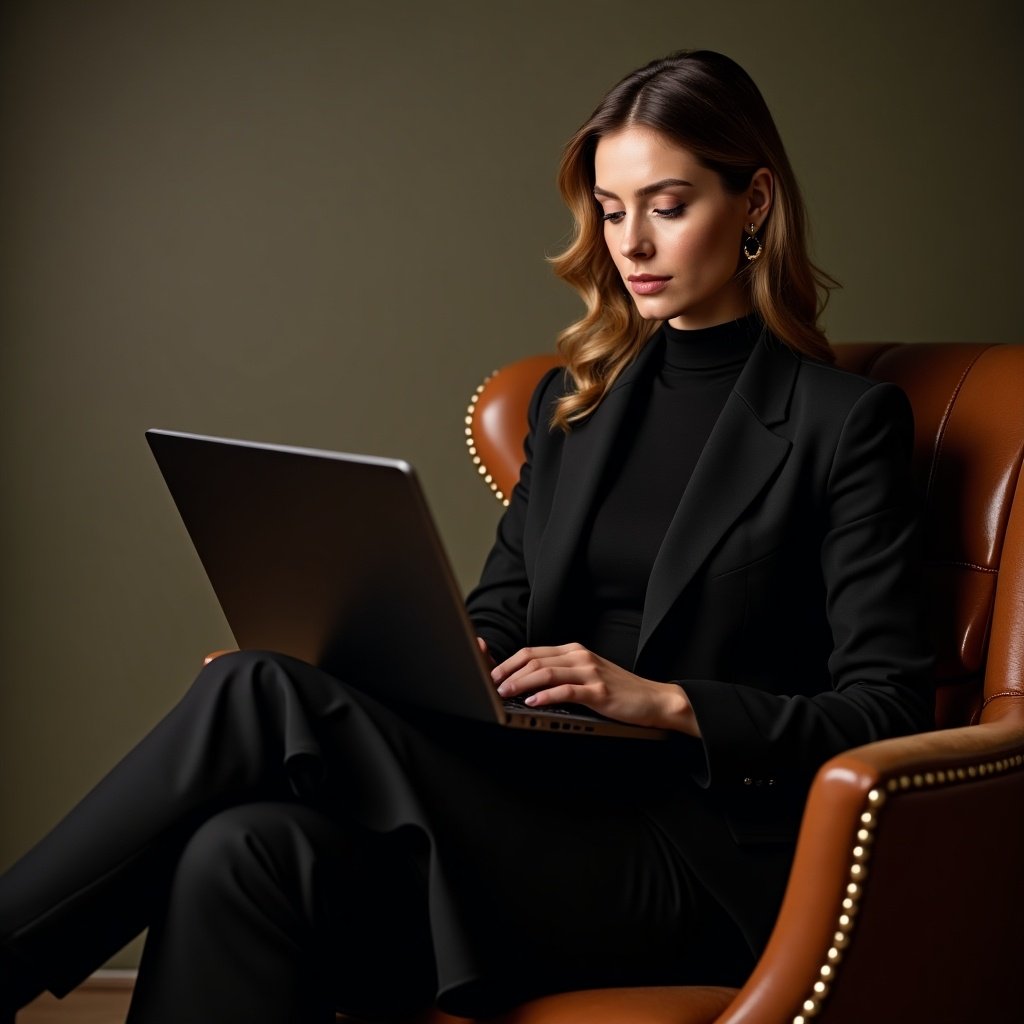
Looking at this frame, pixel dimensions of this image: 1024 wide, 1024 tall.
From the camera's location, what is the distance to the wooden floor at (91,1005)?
2578 millimetres

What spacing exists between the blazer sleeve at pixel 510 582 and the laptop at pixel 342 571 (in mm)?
388

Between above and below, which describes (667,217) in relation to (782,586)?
above

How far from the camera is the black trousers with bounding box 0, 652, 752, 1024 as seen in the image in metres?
1.21

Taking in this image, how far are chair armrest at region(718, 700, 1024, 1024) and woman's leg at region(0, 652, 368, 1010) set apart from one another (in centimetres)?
46

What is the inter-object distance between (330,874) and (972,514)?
94cm

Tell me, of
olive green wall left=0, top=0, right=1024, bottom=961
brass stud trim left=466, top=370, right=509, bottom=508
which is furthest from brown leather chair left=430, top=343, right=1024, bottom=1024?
olive green wall left=0, top=0, right=1024, bottom=961

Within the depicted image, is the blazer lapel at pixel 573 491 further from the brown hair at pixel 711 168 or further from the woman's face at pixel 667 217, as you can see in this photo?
the woman's face at pixel 667 217

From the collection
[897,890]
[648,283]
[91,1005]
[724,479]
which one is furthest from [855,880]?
[91,1005]

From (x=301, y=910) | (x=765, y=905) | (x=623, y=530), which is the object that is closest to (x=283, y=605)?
(x=301, y=910)

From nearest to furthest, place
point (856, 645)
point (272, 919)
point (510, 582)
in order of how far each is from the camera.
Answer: point (272, 919), point (856, 645), point (510, 582)

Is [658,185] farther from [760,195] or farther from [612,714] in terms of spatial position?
[612,714]

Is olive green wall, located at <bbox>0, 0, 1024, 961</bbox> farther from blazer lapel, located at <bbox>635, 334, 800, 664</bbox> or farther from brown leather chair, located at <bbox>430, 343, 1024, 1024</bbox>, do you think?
brown leather chair, located at <bbox>430, 343, 1024, 1024</bbox>

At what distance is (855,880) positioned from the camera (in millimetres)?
1211

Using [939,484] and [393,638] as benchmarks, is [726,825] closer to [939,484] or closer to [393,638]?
[393,638]
